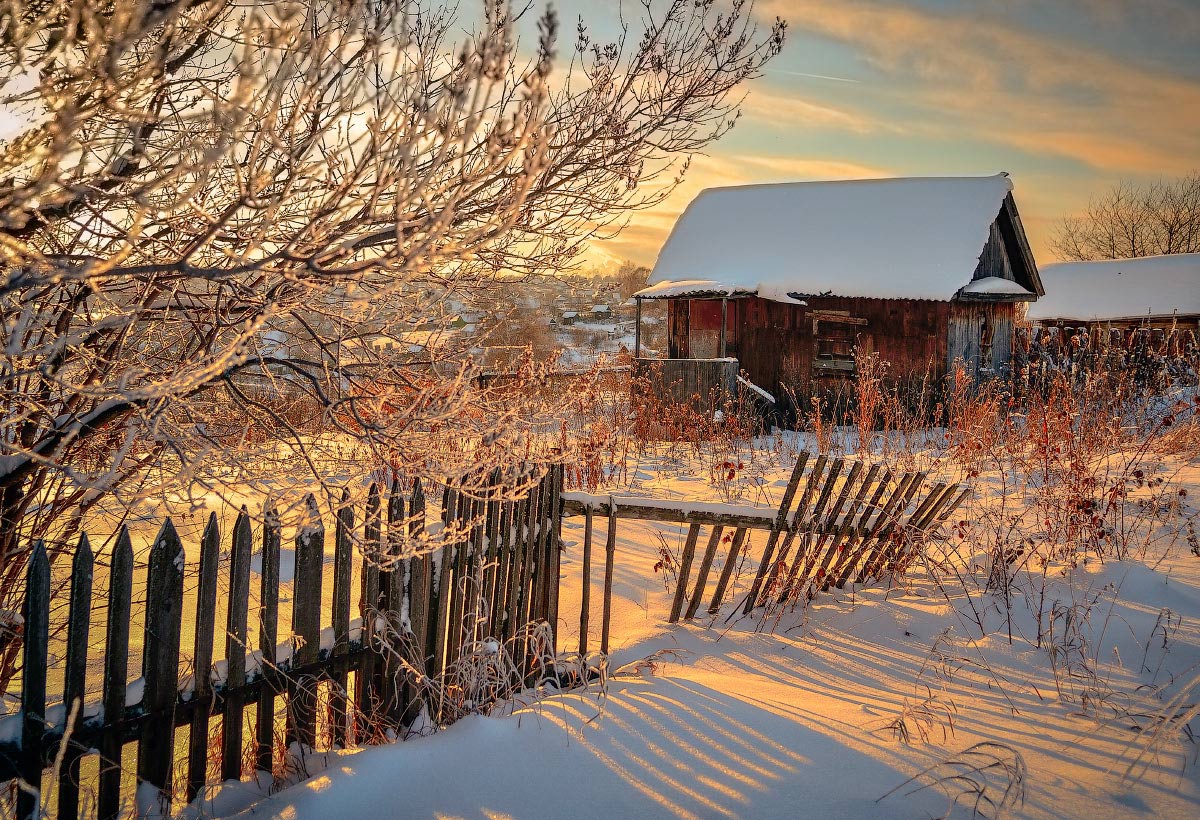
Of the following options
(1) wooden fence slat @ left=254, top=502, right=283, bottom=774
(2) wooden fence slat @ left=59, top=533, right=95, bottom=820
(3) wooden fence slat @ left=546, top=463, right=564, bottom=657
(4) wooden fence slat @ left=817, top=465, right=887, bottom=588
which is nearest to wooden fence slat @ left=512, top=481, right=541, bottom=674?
(3) wooden fence slat @ left=546, top=463, right=564, bottom=657

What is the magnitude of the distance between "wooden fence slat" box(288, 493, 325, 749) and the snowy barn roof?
45.6 feet

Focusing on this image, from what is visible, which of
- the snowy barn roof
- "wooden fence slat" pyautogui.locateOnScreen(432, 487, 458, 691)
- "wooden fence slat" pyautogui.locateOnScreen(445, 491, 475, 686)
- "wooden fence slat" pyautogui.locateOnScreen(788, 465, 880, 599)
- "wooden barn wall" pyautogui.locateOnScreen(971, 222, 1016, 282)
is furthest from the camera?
"wooden barn wall" pyautogui.locateOnScreen(971, 222, 1016, 282)

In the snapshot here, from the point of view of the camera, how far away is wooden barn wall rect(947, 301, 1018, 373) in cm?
1592

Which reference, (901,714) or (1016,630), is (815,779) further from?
(1016,630)

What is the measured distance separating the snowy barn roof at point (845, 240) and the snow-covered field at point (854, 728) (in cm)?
1204

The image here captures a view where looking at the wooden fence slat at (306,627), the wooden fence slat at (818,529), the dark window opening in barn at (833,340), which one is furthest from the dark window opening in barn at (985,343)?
the wooden fence slat at (306,627)

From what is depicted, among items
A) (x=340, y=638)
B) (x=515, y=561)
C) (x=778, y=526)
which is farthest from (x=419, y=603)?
(x=778, y=526)

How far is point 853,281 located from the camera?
16219mm

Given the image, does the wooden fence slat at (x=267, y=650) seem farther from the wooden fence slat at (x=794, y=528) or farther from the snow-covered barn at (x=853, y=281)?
the snow-covered barn at (x=853, y=281)

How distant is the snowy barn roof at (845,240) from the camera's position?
16.2 metres

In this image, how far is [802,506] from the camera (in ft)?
16.4

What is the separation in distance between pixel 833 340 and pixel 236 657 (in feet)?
49.5

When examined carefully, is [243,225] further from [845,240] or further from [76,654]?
[845,240]

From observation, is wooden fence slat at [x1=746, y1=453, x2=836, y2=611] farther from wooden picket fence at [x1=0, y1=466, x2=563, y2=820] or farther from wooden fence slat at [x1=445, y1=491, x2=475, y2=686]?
wooden fence slat at [x1=445, y1=491, x2=475, y2=686]
